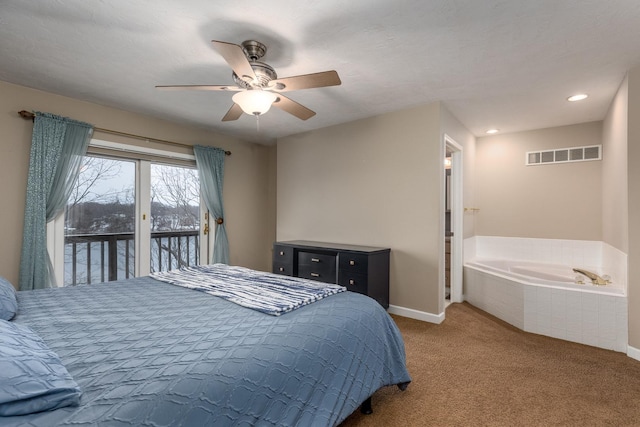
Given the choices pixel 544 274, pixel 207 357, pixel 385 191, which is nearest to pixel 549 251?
pixel 544 274

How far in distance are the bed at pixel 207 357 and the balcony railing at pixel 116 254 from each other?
1.68 metres

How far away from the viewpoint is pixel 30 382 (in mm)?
846

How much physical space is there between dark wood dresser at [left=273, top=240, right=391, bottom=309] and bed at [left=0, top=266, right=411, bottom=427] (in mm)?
1343

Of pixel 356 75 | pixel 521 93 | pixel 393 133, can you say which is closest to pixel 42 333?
pixel 356 75

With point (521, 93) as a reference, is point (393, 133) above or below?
below

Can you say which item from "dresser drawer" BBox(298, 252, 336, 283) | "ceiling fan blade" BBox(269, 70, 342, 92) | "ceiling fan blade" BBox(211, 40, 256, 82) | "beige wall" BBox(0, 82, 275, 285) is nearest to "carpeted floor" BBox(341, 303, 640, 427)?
"dresser drawer" BBox(298, 252, 336, 283)

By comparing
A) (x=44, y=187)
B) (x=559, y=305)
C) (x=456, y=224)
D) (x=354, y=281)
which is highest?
(x=44, y=187)

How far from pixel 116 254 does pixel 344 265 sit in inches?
105

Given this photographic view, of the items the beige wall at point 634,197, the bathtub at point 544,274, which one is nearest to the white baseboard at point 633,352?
the beige wall at point 634,197

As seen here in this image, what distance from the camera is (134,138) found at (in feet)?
11.9

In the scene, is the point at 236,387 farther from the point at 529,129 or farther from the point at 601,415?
the point at 529,129

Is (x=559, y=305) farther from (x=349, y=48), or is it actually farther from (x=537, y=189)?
(x=349, y=48)

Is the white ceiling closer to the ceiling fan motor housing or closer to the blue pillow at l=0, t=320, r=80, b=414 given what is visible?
the ceiling fan motor housing

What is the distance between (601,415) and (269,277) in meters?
2.21
